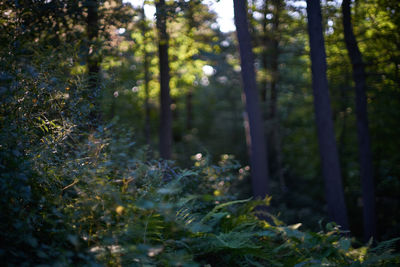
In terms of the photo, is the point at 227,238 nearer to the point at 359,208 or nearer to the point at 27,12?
the point at 27,12

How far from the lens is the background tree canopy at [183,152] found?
10.6ft

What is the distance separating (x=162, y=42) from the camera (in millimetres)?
9352

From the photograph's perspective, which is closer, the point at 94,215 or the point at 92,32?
the point at 94,215

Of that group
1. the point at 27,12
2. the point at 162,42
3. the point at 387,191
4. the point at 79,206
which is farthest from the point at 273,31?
the point at 79,206

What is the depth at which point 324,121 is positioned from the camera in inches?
302

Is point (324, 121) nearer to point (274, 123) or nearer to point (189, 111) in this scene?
point (274, 123)

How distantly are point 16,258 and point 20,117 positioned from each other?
1776 mm

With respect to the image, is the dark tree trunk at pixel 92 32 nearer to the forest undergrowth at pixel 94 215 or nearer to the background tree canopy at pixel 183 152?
the background tree canopy at pixel 183 152

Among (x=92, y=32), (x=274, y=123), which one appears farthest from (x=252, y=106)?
(x=274, y=123)

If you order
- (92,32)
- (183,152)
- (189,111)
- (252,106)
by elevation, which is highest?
(92,32)

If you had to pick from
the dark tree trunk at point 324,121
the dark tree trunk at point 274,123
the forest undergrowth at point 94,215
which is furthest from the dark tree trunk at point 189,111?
the forest undergrowth at point 94,215

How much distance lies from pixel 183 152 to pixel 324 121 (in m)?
11.2

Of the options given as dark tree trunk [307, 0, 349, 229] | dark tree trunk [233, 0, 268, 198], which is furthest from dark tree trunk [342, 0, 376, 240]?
dark tree trunk [233, 0, 268, 198]

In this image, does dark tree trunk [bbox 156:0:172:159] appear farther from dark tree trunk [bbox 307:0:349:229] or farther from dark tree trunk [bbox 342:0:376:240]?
dark tree trunk [bbox 342:0:376:240]
